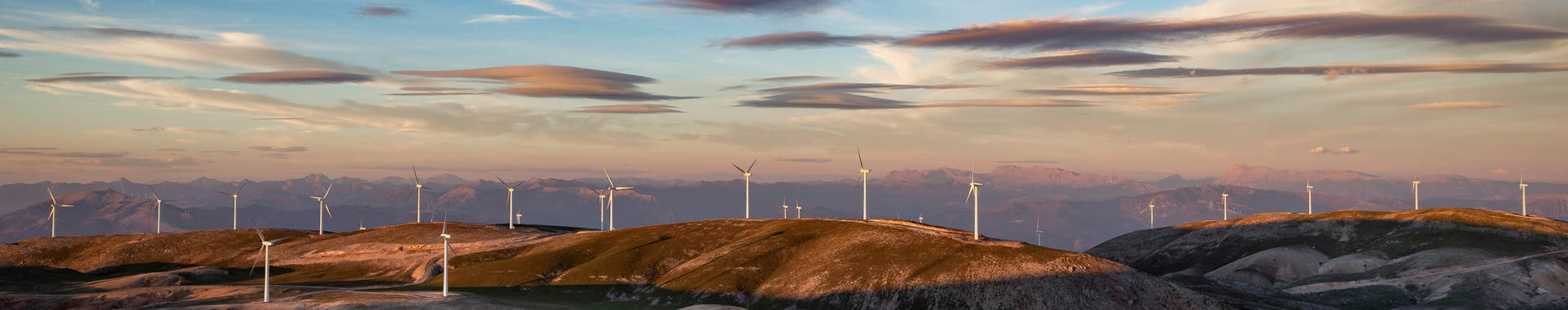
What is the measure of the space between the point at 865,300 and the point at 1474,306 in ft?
337

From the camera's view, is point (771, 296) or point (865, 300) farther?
point (771, 296)

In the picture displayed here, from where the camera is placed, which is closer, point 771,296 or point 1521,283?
point 771,296

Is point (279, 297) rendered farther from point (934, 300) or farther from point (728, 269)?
point (934, 300)

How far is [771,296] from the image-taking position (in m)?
162

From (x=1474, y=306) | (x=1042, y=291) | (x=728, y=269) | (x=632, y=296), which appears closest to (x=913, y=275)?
(x=1042, y=291)

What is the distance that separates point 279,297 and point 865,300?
9048 cm

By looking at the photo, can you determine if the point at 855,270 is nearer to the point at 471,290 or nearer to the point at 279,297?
the point at 471,290

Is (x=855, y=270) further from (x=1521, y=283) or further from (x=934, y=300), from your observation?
(x=1521, y=283)

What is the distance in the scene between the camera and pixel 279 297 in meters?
149

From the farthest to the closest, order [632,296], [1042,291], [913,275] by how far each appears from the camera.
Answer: [632,296] → [913,275] → [1042,291]

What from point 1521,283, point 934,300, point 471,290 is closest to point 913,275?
point 934,300

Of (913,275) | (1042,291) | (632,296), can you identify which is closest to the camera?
(1042,291)

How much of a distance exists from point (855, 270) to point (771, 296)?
48.3ft

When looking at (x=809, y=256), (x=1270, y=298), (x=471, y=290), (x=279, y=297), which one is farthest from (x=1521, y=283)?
(x=279, y=297)
